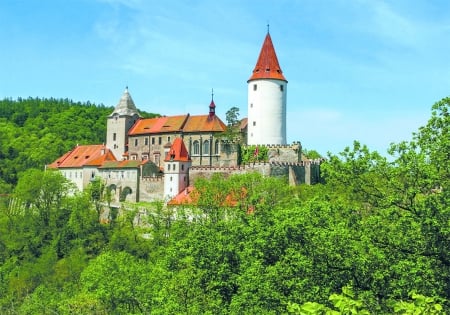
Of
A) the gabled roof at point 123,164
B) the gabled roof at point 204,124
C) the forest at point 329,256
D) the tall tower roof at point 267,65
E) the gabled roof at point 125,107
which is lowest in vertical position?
the forest at point 329,256

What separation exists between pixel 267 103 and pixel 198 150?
9043 millimetres

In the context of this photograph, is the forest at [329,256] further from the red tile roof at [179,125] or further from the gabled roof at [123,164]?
the red tile roof at [179,125]

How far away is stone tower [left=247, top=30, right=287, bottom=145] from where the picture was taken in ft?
213

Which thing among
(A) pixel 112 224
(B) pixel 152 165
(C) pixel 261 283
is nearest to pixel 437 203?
(C) pixel 261 283

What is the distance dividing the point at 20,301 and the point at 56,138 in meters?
70.6

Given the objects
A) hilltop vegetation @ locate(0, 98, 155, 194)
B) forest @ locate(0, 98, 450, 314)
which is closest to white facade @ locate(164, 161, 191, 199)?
forest @ locate(0, 98, 450, 314)

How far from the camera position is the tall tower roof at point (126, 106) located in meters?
76.7

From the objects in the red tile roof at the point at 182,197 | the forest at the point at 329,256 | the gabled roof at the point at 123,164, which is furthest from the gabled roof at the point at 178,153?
the forest at the point at 329,256

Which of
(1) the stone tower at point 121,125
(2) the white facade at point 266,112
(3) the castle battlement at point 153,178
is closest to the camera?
(2) the white facade at point 266,112

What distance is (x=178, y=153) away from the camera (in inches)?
2557

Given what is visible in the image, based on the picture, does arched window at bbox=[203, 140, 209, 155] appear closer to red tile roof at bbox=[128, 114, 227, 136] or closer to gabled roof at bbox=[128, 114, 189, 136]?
red tile roof at bbox=[128, 114, 227, 136]

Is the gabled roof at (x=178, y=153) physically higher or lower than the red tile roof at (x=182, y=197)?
higher

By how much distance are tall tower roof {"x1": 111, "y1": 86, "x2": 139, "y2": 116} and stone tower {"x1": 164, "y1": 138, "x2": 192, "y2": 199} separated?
13805 millimetres

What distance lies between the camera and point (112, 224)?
6072cm
